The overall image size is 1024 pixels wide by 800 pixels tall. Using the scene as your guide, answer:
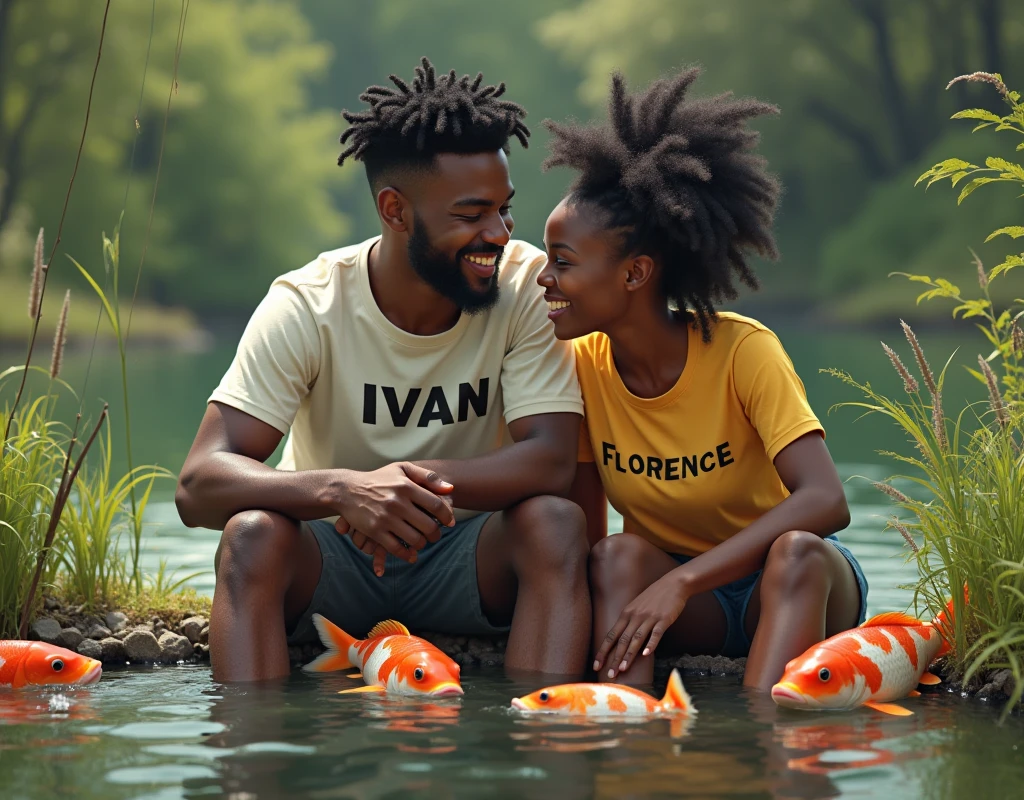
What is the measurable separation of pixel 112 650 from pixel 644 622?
6.46ft

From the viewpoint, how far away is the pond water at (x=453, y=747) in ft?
10.6

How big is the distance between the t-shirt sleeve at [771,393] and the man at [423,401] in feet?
1.89

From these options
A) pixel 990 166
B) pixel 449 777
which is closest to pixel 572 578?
pixel 449 777

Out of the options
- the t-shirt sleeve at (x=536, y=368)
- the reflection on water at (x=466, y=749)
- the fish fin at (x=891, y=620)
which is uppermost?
the t-shirt sleeve at (x=536, y=368)

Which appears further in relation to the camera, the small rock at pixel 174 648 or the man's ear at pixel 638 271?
the small rock at pixel 174 648

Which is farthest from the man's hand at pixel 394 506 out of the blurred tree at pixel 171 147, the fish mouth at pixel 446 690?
the blurred tree at pixel 171 147

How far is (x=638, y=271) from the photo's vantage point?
187 inches

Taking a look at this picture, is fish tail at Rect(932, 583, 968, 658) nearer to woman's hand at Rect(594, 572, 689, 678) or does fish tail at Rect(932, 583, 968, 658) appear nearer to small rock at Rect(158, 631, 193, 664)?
woman's hand at Rect(594, 572, 689, 678)

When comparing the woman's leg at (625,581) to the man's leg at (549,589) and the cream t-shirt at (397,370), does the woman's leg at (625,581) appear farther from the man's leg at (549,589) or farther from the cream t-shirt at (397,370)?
the cream t-shirt at (397,370)

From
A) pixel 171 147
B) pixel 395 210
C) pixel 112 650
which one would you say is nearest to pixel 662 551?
pixel 395 210

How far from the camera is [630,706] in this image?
388 cm

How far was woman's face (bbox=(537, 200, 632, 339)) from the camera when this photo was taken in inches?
184

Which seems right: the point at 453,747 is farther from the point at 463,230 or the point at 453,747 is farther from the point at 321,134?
the point at 321,134

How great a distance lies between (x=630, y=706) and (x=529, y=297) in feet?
5.51
